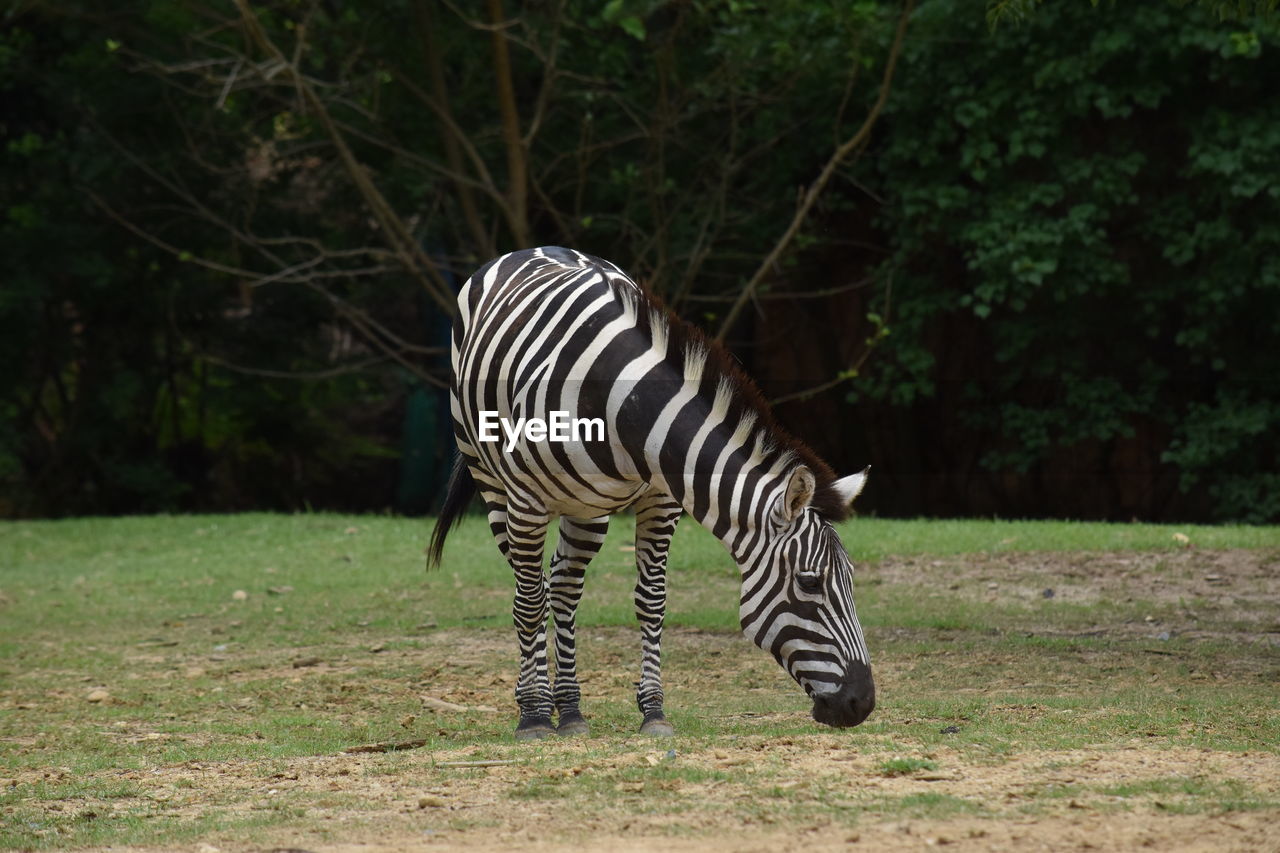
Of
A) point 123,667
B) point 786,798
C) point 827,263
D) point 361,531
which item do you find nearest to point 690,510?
point 786,798

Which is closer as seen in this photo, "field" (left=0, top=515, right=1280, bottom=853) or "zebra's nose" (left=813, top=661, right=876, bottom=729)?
"field" (left=0, top=515, right=1280, bottom=853)

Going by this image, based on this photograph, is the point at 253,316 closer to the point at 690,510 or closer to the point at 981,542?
the point at 981,542

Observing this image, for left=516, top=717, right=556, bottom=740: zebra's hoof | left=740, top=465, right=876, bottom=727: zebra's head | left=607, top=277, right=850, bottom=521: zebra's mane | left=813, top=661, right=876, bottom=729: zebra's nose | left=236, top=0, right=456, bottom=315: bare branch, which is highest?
left=236, top=0, right=456, bottom=315: bare branch

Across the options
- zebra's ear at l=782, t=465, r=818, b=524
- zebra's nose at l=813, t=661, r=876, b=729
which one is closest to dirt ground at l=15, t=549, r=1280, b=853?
zebra's nose at l=813, t=661, r=876, b=729

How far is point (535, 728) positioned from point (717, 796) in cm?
159

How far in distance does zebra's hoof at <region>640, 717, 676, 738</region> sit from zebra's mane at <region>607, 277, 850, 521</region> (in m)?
1.12

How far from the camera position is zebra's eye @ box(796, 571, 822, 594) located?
4.98 metres

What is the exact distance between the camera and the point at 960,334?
1759 centimetres

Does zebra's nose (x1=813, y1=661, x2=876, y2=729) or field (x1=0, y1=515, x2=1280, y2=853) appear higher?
zebra's nose (x1=813, y1=661, x2=876, y2=729)

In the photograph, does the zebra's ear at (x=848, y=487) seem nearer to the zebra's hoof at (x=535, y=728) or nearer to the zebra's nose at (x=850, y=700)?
the zebra's nose at (x=850, y=700)

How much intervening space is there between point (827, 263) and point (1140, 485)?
15.3 ft

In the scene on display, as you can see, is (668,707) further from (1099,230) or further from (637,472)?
(1099,230)

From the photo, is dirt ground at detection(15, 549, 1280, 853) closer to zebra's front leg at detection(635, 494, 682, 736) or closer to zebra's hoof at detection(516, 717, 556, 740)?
zebra's hoof at detection(516, 717, 556, 740)

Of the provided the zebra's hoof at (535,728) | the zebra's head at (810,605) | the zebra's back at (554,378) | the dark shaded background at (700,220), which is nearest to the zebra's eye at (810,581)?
the zebra's head at (810,605)
